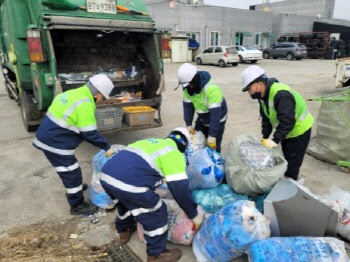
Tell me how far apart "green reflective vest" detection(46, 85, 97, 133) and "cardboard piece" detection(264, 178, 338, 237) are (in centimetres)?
171

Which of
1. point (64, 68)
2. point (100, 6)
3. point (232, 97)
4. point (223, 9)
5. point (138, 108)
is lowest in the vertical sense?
point (232, 97)

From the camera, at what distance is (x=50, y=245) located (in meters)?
2.59

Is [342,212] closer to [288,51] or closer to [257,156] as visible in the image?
[257,156]

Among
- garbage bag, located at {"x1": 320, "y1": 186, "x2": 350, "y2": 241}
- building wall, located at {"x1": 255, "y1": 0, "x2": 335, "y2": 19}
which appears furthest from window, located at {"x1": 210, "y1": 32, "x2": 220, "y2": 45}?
garbage bag, located at {"x1": 320, "y1": 186, "x2": 350, "y2": 241}

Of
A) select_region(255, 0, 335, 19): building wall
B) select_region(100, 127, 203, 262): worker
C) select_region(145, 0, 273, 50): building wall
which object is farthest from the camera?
select_region(255, 0, 335, 19): building wall

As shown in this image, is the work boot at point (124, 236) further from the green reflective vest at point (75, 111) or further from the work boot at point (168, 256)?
the green reflective vest at point (75, 111)

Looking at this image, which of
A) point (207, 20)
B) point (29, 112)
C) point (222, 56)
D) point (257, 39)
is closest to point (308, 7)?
point (257, 39)

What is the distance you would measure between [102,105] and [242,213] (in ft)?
8.85

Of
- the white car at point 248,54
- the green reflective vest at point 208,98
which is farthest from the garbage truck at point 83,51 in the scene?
the white car at point 248,54

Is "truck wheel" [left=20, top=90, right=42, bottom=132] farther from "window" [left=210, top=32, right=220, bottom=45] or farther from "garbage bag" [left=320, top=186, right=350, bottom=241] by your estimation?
"window" [left=210, top=32, right=220, bottom=45]

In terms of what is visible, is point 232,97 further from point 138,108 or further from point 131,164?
point 131,164

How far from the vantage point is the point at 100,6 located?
4203 millimetres

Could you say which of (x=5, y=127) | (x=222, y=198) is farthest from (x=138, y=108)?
(x=5, y=127)

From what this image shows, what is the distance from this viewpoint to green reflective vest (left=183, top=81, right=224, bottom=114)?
334 centimetres
